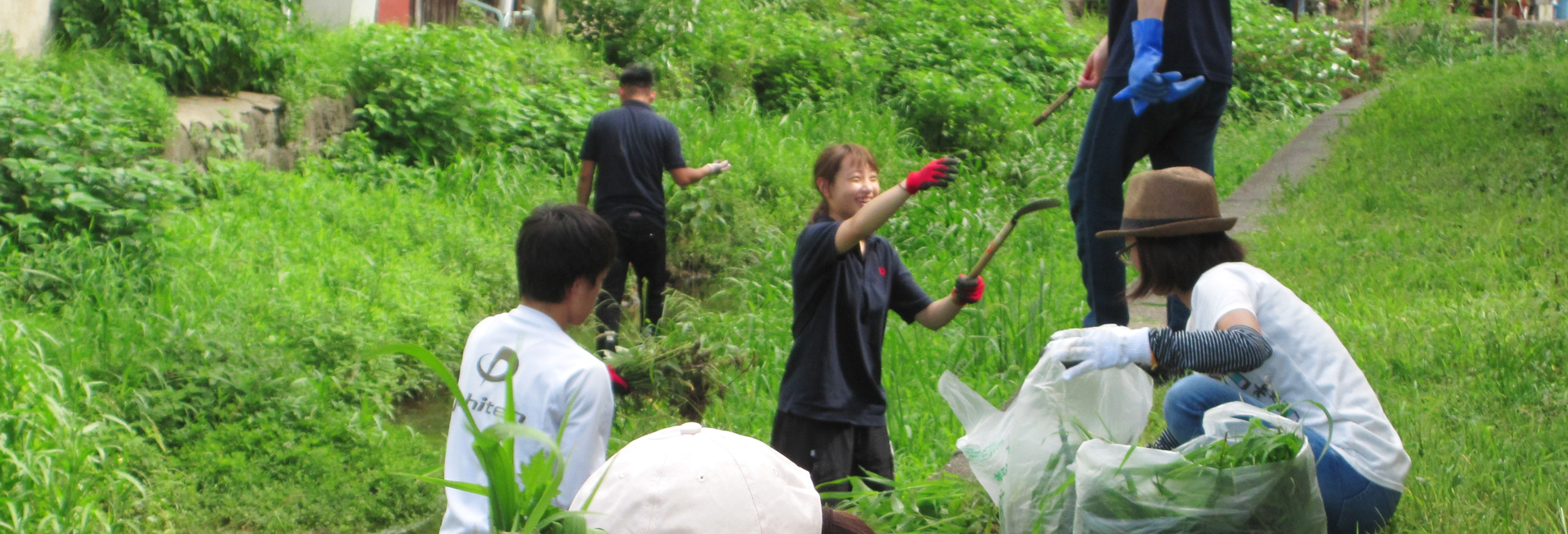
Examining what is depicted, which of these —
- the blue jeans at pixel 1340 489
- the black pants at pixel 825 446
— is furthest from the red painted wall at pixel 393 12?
the blue jeans at pixel 1340 489

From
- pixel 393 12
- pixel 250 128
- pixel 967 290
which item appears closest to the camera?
pixel 967 290

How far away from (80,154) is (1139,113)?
15.0 ft

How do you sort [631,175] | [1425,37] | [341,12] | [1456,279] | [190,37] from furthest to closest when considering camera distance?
[1425,37], [341,12], [190,37], [631,175], [1456,279]

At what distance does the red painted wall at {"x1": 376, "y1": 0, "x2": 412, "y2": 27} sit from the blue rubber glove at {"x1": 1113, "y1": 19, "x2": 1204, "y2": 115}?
284 inches

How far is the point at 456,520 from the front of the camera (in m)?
2.05

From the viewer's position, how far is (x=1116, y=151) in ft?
11.0

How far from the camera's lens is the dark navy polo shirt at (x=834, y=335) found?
305 centimetres

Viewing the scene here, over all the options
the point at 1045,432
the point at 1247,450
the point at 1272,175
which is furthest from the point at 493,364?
the point at 1272,175

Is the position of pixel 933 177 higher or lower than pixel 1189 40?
lower

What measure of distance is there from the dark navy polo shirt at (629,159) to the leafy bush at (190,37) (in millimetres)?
2480

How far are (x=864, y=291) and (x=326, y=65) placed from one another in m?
5.83

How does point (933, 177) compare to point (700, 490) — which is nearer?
point (700, 490)

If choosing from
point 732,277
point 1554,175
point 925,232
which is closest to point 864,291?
point 732,277

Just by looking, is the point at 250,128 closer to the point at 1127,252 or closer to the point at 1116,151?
the point at 1116,151
